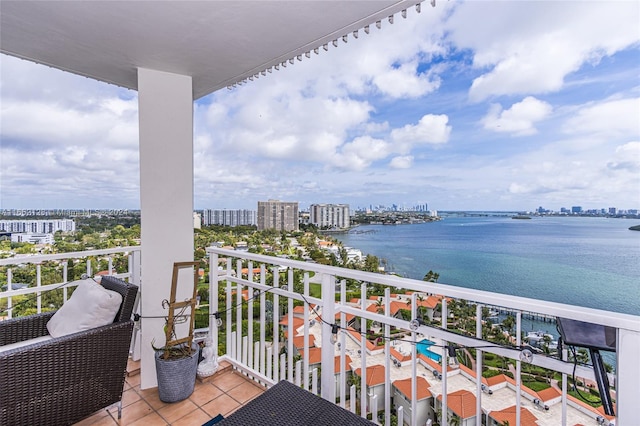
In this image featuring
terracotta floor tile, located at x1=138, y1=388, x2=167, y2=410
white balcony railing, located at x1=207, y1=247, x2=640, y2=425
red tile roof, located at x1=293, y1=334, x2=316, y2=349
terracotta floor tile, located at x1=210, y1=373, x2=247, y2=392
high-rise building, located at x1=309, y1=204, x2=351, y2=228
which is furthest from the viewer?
high-rise building, located at x1=309, y1=204, x2=351, y2=228

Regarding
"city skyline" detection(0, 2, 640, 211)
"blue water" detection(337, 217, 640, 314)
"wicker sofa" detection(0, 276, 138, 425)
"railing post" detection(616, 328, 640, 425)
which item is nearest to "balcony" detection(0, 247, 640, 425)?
"railing post" detection(616, 328, 640, 425)

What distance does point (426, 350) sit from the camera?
1612 millimetres

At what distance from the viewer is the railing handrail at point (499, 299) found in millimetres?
1083

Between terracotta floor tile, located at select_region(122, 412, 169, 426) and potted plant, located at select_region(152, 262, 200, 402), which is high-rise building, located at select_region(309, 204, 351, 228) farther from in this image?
terracotta floor tile, located at select_region(122, 412, 169, 426)

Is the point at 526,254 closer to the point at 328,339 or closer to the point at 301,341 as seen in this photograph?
the point at 328,339

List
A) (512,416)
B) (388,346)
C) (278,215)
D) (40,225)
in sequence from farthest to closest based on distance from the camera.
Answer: (278,215) < (40,225) < (388,346) < (512,416)

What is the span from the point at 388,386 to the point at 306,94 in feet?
12.8

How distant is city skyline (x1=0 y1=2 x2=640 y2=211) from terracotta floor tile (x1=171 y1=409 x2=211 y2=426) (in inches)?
66.7

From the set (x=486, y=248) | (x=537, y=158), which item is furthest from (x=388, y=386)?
(x=537, y=158)

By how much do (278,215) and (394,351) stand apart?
2.40m

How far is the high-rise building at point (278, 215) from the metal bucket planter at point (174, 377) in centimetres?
169

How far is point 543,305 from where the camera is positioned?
1.21m

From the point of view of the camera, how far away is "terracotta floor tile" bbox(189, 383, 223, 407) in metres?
2.33

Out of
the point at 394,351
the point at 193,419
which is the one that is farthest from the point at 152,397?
the point at 394,351
